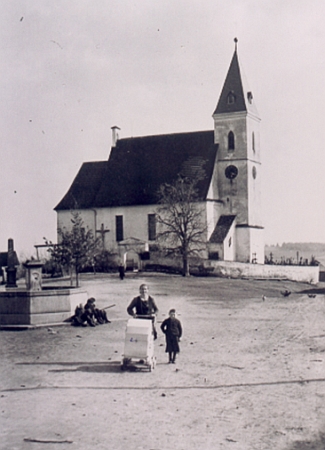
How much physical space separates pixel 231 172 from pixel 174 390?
135 feet

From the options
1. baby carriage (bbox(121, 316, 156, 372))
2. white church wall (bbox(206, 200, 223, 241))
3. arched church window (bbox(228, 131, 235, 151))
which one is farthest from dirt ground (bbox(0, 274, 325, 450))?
arched church window (bbox(228, 131, 235, 151))

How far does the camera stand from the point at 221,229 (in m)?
48.8

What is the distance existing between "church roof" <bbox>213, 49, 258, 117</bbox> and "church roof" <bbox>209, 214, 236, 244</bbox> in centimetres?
887

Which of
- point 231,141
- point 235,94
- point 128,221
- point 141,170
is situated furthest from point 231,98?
point 128,221

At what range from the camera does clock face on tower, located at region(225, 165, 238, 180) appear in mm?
51094

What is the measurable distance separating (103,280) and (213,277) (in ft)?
27.7

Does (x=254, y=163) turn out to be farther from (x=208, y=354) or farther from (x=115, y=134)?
(x=208, y=354)

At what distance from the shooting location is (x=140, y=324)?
41.5 feet

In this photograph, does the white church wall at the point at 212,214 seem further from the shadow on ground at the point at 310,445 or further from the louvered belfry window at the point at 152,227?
the shadow on ground at the point at 310,445

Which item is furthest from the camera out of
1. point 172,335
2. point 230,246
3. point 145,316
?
point 230,246

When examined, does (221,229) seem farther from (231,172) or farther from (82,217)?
(82,217)

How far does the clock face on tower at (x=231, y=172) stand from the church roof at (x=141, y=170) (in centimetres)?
158

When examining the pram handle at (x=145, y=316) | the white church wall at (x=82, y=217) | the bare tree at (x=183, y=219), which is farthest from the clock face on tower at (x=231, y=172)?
the pram handle at (x=145, y=316)

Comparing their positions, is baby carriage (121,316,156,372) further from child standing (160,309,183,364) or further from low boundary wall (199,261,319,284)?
low boundary wall (199,261,319,284)
